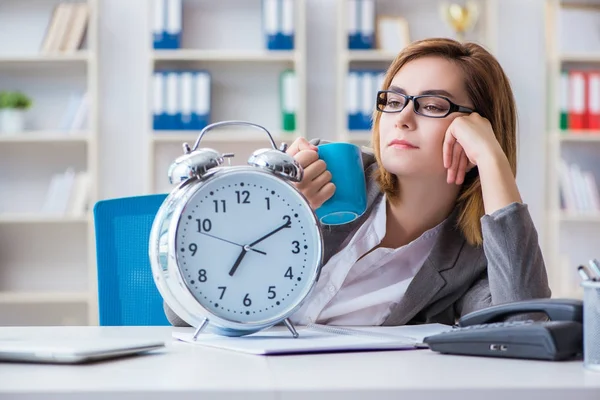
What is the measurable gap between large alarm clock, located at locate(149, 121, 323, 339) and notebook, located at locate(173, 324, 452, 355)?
2 centimetres

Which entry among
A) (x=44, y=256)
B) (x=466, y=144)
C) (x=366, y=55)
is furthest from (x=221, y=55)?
(x=466, y=144)

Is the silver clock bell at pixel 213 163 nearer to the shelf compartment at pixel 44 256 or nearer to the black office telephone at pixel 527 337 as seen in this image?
the black office telephone at pixel 527 337

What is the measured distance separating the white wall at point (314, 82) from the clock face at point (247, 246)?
3362 millimetres

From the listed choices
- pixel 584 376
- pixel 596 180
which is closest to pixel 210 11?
pixel 596 180

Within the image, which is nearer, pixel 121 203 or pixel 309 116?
pixel 121 203

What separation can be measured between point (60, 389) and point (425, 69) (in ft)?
3.56

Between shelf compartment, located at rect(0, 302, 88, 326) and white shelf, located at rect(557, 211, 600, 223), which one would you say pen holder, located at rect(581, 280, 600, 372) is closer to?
white shelf, located at rect(557, 211, 600, 223)

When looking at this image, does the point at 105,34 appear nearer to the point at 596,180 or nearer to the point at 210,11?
the point at 210,11

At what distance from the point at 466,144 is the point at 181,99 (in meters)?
2.85

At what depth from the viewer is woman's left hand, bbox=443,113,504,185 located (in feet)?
5.08

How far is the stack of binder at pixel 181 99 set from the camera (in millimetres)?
4227

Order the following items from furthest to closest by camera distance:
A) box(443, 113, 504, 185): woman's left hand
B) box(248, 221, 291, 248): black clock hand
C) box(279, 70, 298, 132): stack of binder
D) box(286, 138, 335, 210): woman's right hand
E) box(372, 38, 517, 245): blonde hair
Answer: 1. box(279, 70, 298, 132): stack of binder
2. box(372, 38, 517, 245): blonde hair
3. box(443, 113, 504, 185): woman's left hand
4. box(286, 138, 335, 210): woman's right hand
5. box(248, 221, 291, 248): black clock hand

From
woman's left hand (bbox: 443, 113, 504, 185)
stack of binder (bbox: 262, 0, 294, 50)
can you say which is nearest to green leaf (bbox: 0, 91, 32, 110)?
stack of binder (bbox: 262, 0, 294, 50)

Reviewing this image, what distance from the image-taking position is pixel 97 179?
429 cm
